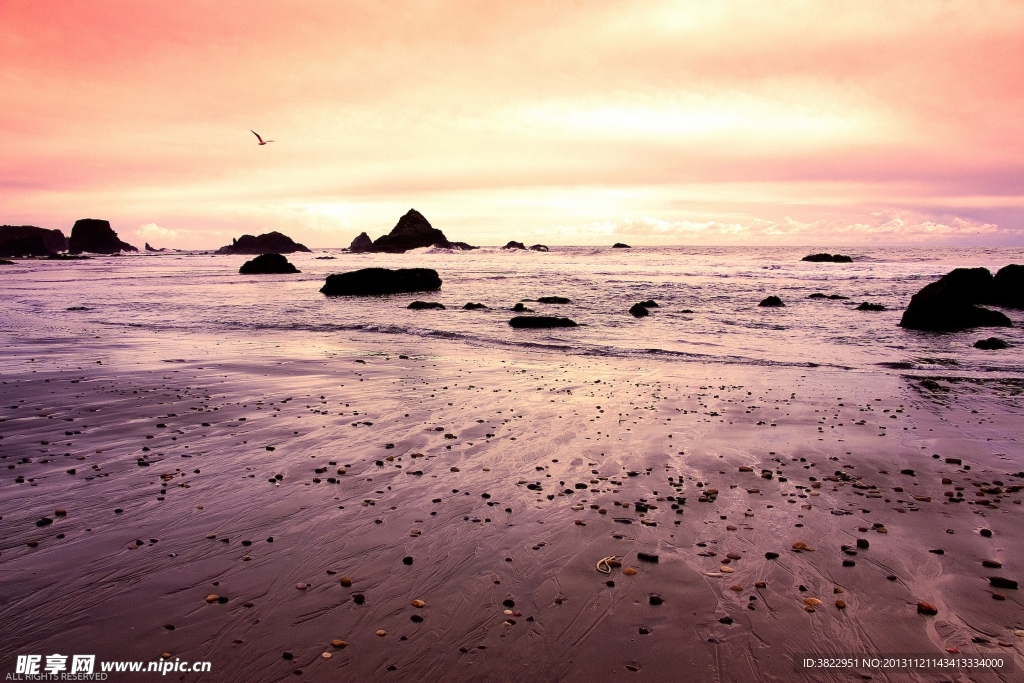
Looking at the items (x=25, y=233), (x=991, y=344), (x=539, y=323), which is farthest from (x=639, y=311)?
(x=25, y=233)

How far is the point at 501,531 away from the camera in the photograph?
6.20 metres

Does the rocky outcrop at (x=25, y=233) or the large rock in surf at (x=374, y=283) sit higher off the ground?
the rocky outcrop at (x=25, y=233)

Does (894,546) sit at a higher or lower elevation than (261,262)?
lower

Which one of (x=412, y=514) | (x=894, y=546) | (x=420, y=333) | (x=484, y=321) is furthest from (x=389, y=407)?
(x=484, y=321)

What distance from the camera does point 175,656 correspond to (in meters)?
4.25

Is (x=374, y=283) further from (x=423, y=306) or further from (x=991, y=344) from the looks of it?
(x=991, y=344)

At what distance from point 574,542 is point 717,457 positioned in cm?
336

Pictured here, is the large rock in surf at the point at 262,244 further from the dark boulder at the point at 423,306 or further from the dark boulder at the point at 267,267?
the dark boulder at the point at 423,306

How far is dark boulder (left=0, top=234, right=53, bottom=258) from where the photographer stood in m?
139

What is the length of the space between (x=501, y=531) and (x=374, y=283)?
33214 millimetres

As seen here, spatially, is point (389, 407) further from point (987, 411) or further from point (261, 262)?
point (261, 262)

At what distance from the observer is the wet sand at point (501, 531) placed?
4438 mm

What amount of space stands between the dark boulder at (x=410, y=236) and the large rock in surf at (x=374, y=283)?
106 meters

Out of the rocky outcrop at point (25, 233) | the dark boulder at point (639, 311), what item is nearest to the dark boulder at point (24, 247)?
the rocky outcrop at point (25, 233)
